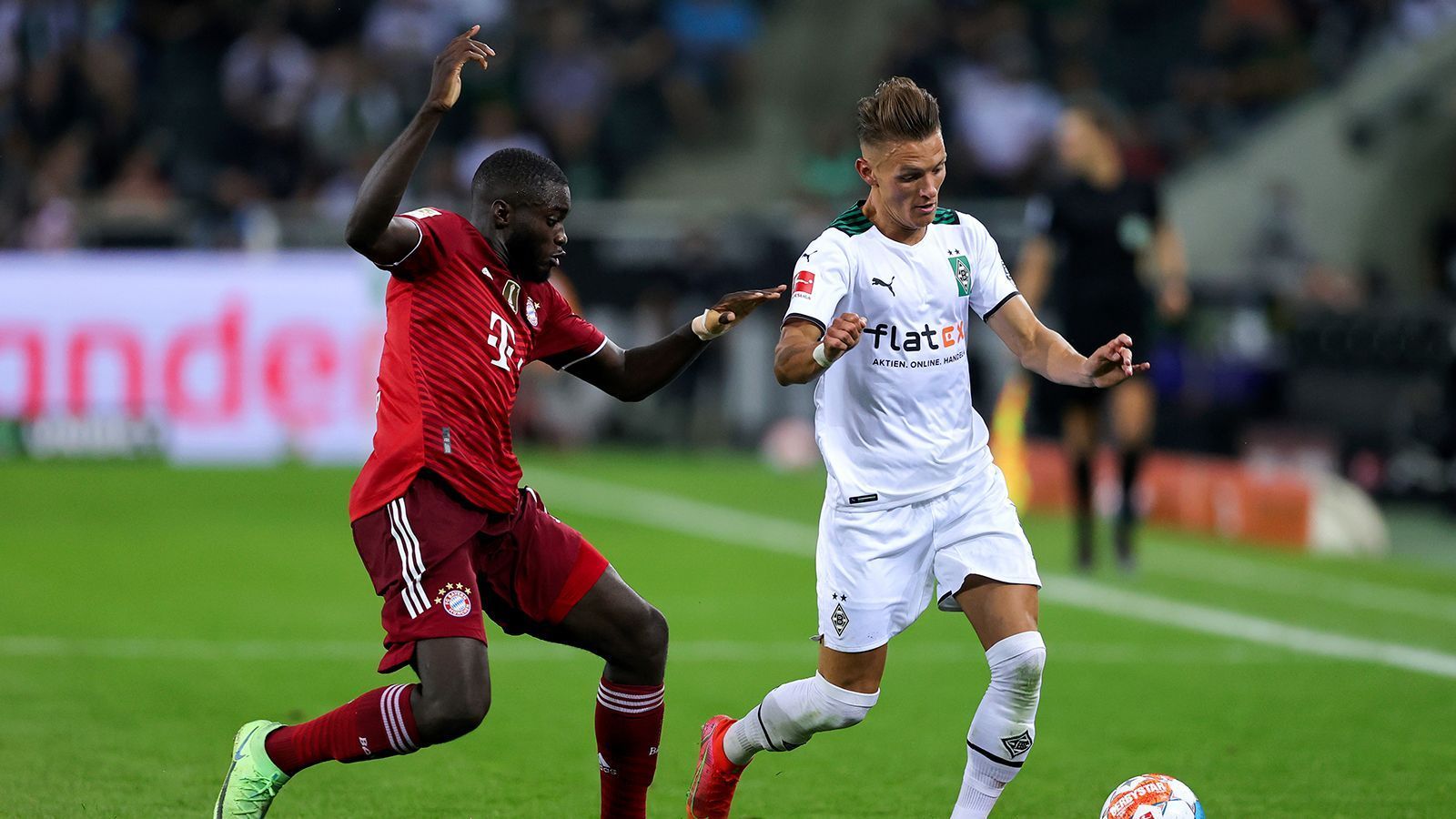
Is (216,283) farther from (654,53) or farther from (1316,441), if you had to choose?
(1316,441)

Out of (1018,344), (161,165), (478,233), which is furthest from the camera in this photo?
(161,165)

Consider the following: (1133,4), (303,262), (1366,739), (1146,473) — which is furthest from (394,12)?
(1366,739)

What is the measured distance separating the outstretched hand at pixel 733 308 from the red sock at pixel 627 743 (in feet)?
3.67

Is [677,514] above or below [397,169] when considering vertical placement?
below

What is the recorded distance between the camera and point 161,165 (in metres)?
21.5

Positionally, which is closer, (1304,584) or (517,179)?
(517,179)

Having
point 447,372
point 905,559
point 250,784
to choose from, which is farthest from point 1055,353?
point 250,784

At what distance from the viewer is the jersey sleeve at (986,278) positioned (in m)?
6.08

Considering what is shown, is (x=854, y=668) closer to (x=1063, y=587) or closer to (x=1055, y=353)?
(x=1055, y=353)

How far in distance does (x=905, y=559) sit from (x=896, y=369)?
0.57m

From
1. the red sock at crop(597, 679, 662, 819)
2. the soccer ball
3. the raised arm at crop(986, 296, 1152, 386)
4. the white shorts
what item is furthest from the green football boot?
the raised arm at crop(986, 296, 1152, 386)

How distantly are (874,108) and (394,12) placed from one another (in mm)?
17749

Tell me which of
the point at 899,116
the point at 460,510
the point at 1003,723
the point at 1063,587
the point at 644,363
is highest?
the point at 899,116

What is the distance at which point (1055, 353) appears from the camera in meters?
6.02
